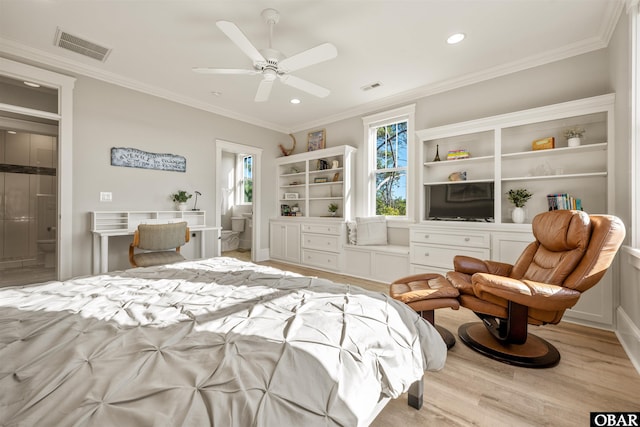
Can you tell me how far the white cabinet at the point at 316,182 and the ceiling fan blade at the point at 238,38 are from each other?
8.08 feet

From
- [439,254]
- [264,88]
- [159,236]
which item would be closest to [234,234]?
[159,236]

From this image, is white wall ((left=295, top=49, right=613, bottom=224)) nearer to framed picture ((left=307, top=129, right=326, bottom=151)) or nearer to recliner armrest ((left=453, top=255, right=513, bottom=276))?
framed picture ((left=307, top=129, right=326, bottom=151))

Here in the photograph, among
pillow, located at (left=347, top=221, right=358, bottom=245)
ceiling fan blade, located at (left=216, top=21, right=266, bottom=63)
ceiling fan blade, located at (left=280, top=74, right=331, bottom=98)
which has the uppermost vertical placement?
ceiling fan blade, located at (left=216, top=21, right=266, bottom=63)

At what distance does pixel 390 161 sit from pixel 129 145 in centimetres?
383

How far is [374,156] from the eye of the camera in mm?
4684

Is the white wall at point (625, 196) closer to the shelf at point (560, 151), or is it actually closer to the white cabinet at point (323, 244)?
the shelf at point (560, 151)

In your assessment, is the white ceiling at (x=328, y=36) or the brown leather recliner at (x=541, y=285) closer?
the brown leather recliner at (x=541, y=285)

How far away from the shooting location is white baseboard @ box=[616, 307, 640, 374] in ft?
6.18

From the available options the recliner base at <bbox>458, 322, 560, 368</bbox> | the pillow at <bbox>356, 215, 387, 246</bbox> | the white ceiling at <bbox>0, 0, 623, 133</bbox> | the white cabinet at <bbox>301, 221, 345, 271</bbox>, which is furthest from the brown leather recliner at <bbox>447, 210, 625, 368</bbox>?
the white cabinet at <bbox>301, 221, 345, 271</bbox>

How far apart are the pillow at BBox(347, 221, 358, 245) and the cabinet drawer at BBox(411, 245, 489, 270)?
1.08 meters

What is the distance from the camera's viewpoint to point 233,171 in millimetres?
7449

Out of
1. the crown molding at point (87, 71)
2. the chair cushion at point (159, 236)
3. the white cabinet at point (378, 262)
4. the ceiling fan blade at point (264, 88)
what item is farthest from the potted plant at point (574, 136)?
the crown molding at point (87, 71)

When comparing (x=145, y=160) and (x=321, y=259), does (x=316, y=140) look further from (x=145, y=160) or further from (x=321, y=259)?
(x=145, y=160)

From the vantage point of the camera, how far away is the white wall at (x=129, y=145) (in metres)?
3.37
